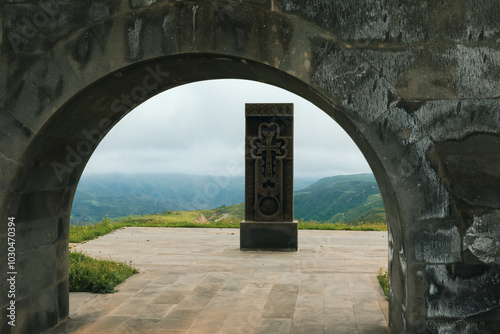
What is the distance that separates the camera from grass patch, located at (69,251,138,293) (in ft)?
20.8

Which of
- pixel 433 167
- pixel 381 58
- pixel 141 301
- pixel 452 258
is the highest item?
pixel 381 58

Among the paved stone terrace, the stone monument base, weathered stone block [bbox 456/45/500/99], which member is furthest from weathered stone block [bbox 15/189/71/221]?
the stone monument base

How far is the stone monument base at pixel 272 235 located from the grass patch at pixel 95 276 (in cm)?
275

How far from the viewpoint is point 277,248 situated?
971cm

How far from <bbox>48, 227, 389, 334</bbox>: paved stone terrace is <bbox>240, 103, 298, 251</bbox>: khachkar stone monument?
0.46 meters

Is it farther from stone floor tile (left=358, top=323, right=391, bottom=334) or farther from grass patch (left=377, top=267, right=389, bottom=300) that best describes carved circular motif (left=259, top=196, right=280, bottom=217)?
stone floor tile (left=358, top=323, right=391, bottom=334)

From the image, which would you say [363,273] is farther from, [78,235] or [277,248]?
[78,235]

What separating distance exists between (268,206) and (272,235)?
0.56 m

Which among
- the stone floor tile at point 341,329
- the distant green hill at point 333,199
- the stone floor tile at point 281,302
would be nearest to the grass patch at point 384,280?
the stone floor tile at point 281,302

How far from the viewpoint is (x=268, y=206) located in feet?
31.6

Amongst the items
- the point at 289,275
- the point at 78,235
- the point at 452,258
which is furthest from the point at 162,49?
the point at 78,235

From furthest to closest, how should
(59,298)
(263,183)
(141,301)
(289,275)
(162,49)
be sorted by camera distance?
(263,183), (289,275), (141,301), (59,298), (162,49)

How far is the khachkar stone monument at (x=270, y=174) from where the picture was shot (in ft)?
31.2

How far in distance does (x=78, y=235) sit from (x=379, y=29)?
33.2 feet
